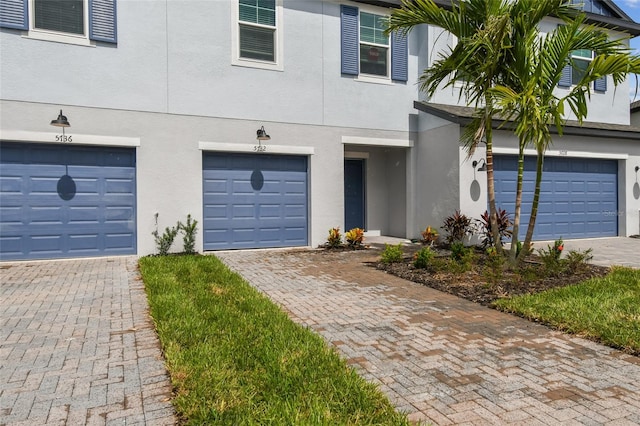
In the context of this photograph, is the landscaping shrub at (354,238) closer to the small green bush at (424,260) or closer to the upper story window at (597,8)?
the small green bush at (424,260)

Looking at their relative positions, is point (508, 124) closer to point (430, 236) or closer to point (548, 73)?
point (430, 236)

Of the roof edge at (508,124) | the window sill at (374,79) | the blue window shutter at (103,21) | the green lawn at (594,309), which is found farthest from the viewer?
the window sill at (374,79)

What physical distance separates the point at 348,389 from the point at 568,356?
2.14 m

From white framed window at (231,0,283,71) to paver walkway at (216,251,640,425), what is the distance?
639 centimetres

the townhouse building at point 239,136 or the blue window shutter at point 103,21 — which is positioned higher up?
the blue window shutter at point 103,21

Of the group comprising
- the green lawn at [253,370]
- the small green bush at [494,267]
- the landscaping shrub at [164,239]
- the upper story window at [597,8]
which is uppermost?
the upper story window at [597,8]

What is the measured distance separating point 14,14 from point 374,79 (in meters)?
8.10

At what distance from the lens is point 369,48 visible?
11609mm

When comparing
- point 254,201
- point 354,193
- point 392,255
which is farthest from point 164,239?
point 354,193

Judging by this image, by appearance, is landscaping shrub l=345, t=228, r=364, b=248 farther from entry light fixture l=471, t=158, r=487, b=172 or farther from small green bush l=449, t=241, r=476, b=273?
entry light fixture l=471, t=158, r=487, b=172

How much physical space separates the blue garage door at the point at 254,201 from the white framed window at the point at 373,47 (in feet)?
10.5

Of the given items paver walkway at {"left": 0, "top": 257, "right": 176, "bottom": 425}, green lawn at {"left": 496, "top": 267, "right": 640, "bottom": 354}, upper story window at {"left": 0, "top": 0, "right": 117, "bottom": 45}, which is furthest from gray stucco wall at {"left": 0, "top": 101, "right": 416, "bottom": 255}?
green lawn at {"left": 496, "top": 267, "right": 640, "bottom": 354}

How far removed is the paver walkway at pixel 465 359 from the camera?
2828 millimetres

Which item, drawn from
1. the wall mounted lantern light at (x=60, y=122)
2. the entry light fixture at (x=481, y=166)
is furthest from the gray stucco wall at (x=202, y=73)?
the entry light fixture at (x=481, y=166)
